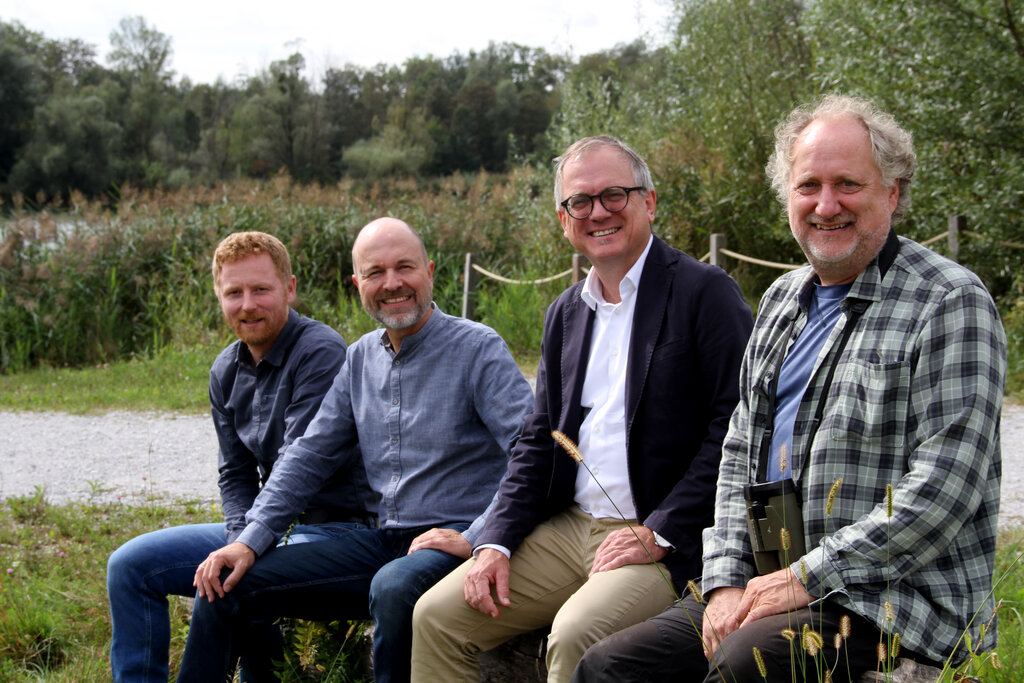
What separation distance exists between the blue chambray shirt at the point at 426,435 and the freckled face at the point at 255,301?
46 centimetres

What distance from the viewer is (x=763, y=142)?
12844 mm

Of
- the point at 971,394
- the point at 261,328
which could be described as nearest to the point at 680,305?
the point at 971,394

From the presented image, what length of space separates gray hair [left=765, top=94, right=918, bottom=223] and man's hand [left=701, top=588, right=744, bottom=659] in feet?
3.22

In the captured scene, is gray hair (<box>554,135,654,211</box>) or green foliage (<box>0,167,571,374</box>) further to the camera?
green foliage (<box>0,167,571,374</box>)

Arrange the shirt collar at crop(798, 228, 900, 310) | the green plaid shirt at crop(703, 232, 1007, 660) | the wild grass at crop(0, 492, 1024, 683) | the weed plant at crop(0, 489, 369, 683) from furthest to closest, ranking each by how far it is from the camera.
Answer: the weed plant at crop(0, 489, 369, 683) → the wild grass at crop(0, 492, 1024, 683) → the shirt collar at crop(798, 228, 900, 310) → the green plaid shirt at crop(703, 232, 1007, 660)

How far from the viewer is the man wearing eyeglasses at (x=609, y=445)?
8.32 feet

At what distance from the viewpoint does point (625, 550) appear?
99.8 inches

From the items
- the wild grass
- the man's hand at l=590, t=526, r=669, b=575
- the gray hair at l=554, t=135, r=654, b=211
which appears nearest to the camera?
the man's hand at l=590, t=526, r=669, b=575

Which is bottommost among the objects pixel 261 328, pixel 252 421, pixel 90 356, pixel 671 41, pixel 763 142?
pixel 90 356

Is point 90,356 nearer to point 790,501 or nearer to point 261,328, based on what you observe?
point 261,328

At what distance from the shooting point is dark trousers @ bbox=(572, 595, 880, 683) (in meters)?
1.96

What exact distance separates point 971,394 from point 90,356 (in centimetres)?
1193

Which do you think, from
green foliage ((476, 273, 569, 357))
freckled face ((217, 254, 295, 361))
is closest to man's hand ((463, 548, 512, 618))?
freckled face ((217, 254, 295, 361))

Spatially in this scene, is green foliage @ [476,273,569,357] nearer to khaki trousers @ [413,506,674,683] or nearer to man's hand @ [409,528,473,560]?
man's hand @ [409,528,473,560]
